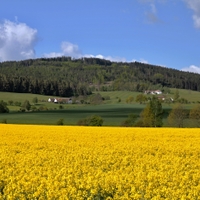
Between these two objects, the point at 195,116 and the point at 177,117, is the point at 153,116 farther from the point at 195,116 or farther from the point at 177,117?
the point at 195,116

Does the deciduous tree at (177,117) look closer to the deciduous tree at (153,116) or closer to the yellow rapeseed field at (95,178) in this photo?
the deciduous tree at (153,116)

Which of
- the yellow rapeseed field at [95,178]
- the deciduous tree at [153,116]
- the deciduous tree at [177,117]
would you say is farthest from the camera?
the deciduous tree at [177,117]

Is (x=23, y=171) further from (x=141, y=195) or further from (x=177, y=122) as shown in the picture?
(x=177, y=122)

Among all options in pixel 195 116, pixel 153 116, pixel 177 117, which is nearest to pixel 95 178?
pixel 153 116

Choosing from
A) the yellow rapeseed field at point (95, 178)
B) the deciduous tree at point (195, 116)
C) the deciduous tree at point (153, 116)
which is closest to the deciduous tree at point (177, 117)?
the deciduous tree at point (195, 116)

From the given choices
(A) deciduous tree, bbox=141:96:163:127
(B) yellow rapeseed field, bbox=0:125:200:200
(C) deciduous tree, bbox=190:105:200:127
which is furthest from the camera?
(C) deciduous tree, bbox=190:105:200:127

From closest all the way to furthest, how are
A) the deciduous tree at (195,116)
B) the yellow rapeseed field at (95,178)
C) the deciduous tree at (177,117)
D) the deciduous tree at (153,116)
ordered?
the yellow rapeseed field at (95,178) → the deciduous tree at (153,116) → the deciduous tree at (177,117) → the deciduous tree at (195,116)

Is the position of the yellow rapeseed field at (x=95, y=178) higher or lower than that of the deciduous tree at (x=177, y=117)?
lower

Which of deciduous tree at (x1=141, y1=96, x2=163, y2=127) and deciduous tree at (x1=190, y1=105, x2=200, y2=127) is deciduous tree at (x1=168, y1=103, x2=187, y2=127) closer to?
deciduous tree at (x1=190, y1=105, x2=200, y2=127)

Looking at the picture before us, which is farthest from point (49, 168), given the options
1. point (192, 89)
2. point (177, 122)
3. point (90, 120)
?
point (192, 89)

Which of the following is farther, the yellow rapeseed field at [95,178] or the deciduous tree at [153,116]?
the deciduous tree at [153,116]

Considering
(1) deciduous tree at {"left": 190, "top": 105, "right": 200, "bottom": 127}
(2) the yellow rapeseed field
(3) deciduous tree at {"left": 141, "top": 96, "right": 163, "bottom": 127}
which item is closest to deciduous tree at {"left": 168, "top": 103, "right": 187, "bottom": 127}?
(1) deciduous tree at {"left": 190, "top": 105, "right": 200, "bottom": 127}

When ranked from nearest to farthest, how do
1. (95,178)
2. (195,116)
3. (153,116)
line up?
(95,178), (153,116), (195,116)

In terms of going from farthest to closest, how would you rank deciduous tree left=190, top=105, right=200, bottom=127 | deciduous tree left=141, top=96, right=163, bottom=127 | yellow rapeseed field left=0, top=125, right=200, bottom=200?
1. deciduous tree left=190, top=105, right=200, bottom=127
2. deciduous tree left=141, top=96, right=163, bottom=127
3. yellow rapeseed field left=0, top=125, right=200, bottom=200
